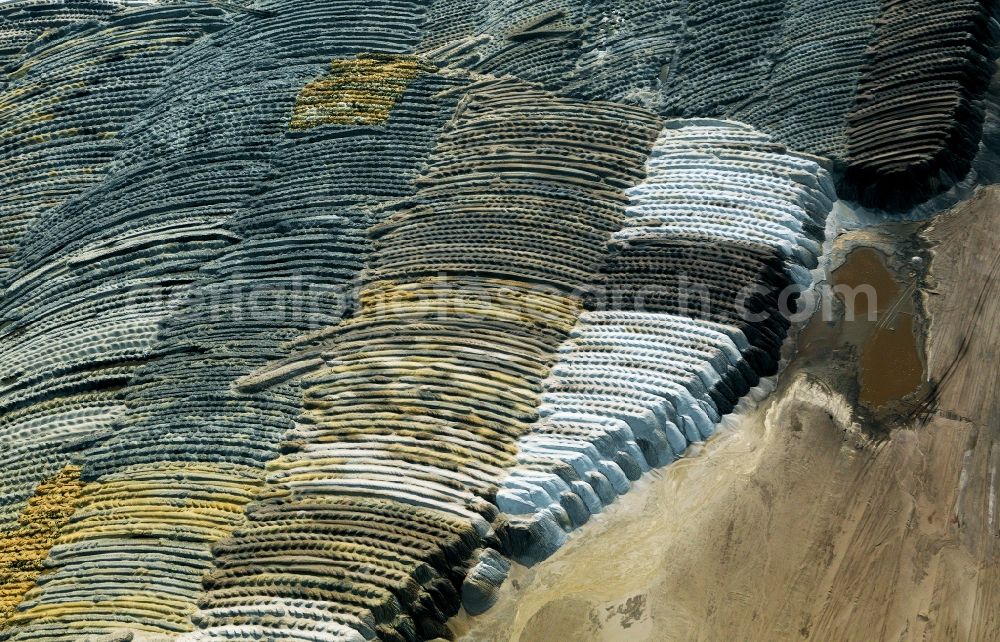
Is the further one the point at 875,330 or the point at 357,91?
the point at 357,91

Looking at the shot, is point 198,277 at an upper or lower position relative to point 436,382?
upper

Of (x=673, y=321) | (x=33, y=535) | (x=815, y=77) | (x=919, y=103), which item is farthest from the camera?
(x=815, y=77)

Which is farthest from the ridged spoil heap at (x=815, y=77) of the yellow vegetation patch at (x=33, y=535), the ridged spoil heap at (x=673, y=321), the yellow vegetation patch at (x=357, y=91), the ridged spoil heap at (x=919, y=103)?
the yellow vegetation patch at (x=33, y=535)

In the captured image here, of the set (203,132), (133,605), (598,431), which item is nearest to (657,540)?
(598,431)

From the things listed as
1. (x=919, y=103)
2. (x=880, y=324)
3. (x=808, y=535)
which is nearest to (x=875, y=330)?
(x=880, y=324)

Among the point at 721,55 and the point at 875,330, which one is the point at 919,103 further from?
the point at 875,330

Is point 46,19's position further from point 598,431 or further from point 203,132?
point 598,431

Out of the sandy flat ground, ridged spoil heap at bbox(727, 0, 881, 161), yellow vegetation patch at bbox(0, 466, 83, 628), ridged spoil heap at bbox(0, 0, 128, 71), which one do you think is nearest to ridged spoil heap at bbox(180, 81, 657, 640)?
the sandy flat ground

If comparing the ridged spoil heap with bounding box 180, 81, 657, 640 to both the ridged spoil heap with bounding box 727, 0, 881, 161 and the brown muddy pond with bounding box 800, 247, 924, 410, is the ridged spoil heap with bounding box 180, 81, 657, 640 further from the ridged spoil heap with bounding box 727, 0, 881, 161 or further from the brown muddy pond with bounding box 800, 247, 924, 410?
the brown muddy pond with bounding box 800, 247, 924, 410
